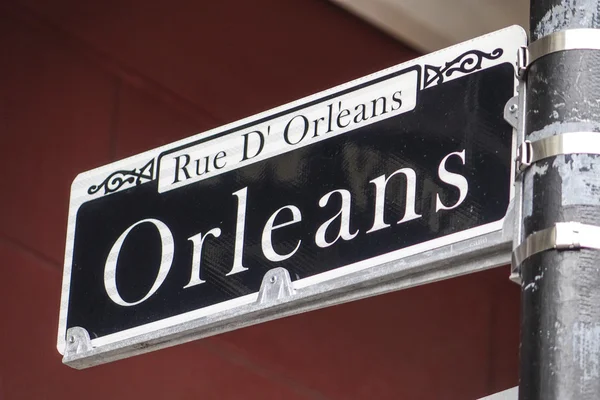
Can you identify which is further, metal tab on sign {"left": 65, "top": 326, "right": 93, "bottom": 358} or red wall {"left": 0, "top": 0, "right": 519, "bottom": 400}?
red wall {"left": 0, "top": 0, "right": 519, "bottom": 400}

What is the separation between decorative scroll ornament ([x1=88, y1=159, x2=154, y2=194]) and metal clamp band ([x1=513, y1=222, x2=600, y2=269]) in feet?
2.44

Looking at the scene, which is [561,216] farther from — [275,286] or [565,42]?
[275,286]

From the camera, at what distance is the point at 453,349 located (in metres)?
3.38

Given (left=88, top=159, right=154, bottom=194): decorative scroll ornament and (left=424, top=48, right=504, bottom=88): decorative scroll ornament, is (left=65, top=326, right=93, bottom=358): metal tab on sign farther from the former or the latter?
(left=424, top=48, right=504, bottom=88): decorative scroll ornament

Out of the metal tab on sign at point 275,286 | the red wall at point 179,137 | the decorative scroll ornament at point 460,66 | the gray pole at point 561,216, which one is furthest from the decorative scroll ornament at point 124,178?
the red wall at point 179,137

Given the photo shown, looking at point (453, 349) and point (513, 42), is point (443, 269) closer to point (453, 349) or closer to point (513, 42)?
point (513, 42)

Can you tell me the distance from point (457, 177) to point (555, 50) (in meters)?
0.26

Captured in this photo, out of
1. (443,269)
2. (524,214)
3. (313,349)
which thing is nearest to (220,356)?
(313,349)

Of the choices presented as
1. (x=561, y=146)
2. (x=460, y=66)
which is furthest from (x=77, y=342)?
(x=561, y=146)

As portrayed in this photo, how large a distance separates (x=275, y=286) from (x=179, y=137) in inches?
61.0

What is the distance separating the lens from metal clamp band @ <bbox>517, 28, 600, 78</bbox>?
103 centimetres

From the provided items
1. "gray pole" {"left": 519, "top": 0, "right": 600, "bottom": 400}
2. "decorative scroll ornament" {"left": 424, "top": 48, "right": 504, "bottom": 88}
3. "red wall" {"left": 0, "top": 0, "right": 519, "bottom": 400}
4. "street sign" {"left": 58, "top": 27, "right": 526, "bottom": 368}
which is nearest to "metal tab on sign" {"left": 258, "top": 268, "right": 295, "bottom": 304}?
"street sign" {"left": 58, "top": 27, "right": 526, "bottom": 368}

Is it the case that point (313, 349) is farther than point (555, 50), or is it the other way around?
point (313, 349)

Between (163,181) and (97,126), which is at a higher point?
(97,126)
